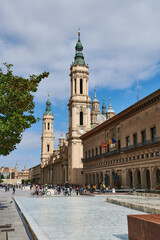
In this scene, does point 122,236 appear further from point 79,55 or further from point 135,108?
point 79,55

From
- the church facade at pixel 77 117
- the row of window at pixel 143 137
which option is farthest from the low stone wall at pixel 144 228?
the church facade at pixel 77 117

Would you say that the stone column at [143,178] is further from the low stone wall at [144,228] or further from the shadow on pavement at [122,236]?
the low stone wall at [144,228]

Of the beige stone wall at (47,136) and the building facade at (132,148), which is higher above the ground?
the beige stone wall at (47,136)

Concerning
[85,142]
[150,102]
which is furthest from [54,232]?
[85,142]

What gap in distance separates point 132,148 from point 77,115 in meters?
35.5

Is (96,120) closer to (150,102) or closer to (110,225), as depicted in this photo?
(150,102)

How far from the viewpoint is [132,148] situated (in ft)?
121

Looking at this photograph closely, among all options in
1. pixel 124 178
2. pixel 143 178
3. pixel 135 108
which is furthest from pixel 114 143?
pixel 143 178

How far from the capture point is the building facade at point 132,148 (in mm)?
31969

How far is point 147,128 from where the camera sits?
1332 inches

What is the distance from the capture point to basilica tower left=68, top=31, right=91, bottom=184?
6869 centimetres

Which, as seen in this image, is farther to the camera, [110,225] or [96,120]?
[96,120]

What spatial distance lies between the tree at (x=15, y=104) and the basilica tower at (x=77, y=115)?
168 feet

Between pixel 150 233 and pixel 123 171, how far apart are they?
35.0m
